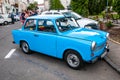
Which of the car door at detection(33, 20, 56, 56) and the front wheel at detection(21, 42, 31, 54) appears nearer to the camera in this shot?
the car door at detection(33, 20, 56, 56)

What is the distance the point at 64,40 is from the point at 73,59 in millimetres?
686

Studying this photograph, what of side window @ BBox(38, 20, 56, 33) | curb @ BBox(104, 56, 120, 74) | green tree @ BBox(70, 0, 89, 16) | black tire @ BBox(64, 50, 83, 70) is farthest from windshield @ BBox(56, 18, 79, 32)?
green tree @ BBox(70, 0, 89, 16)

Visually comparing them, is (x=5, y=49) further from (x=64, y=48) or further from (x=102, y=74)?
(x=102, y=74)

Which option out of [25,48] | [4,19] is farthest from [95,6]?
[25,48]

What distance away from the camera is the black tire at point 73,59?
5.35 m

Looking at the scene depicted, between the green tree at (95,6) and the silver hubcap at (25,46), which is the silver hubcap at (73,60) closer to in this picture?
the silver hubcap at (25,46)

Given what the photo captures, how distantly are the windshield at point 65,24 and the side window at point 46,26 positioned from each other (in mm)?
238

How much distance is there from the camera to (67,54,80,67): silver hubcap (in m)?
5.46

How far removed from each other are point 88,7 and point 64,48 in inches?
669

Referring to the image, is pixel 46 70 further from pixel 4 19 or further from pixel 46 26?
pixel 4 19

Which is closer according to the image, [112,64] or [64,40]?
[64,40]

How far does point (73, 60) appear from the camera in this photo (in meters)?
5.56

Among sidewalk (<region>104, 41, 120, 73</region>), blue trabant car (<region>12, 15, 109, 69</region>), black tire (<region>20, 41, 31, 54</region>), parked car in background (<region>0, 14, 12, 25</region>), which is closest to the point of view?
blue trabant car (<region>12, 15, 109, 69</region>)

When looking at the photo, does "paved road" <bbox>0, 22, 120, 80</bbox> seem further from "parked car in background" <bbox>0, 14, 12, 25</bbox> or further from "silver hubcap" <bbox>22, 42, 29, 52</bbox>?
"parked car in background" <bbox>0, 14, 12, 25</bbox>
